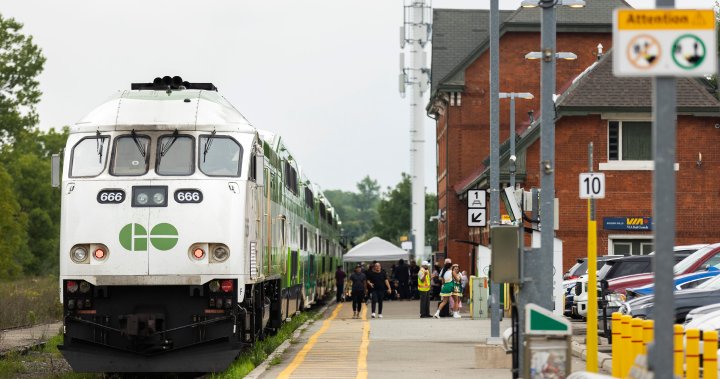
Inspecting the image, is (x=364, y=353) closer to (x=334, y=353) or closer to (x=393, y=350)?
(x=334, y=353)

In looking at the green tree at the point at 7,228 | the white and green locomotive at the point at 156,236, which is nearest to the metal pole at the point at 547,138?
the white and green locomotive at the point at 156,236

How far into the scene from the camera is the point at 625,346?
48.6 feet

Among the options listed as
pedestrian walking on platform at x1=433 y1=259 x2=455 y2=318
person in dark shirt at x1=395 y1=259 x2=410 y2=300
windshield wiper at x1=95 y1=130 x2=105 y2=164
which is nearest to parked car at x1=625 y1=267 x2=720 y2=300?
windshield wiper at x1=95 y1=130 x2=105 y2=164

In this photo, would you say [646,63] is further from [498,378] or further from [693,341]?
[498,378]

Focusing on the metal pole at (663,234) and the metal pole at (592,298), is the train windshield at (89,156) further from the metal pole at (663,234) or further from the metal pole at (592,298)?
the metal pole at (663,234)

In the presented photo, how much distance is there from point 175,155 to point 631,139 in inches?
1265

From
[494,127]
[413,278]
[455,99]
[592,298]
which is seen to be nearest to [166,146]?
[592,298]

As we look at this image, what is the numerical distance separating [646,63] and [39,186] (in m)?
97.8

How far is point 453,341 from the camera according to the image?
2630cm

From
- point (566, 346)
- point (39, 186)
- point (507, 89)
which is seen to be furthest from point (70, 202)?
point (39, 186)

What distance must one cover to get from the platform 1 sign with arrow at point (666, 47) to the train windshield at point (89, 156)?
434 inches

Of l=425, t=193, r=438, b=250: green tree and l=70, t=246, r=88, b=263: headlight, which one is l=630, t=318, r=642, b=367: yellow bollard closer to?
l=70, t=246, r=88, b=263: headlight

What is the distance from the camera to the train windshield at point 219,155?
61.9 feet

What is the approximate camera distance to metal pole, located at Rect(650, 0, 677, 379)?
29.4 ft
